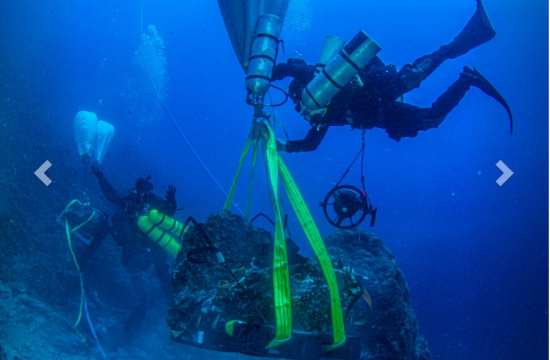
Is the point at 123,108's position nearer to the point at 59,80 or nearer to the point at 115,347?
the point at 59,80

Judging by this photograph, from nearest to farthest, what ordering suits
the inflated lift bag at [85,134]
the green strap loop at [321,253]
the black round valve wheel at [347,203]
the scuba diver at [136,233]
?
the green strap loop at [321,253] → the black round valve wheel at [347,203] → the scuba diver at [136,233] → the inflated lift bag at [85,134]

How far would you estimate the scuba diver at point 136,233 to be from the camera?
6.98m

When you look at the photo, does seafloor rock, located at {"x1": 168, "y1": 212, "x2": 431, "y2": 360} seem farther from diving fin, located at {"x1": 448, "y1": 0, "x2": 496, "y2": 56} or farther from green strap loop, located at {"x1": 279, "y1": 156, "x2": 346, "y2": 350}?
diving fin, located at {"x1": 448, "y1": 0, "x2": 496, "y2": 56}

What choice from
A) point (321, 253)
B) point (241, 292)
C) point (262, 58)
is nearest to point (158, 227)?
point (241, 292)

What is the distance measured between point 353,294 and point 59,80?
32.8 meters

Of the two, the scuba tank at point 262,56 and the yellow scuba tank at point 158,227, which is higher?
the scuba tank at point 262,56

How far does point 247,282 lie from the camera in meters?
2.92

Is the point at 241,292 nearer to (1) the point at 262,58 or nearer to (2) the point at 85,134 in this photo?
(1) the point at 262,58

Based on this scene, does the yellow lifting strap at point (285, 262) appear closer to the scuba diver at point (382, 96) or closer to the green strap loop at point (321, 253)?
the green strap loop at point (321, 253)

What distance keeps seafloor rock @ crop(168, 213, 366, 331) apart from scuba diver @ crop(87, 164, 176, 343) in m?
3.83

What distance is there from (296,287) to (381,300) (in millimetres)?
2164

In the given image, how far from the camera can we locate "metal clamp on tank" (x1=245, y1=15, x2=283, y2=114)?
3.53m

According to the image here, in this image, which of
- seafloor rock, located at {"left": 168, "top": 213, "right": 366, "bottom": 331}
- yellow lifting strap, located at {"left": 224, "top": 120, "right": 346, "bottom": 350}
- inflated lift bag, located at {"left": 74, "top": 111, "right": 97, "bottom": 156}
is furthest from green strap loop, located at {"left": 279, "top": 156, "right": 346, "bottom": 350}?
inflated lift bag, located at {"left": 74, "top": 111, "right": 97, "bottom": 156}

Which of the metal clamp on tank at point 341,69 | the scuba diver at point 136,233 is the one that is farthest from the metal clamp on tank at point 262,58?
the scuba diver at point 136,233
